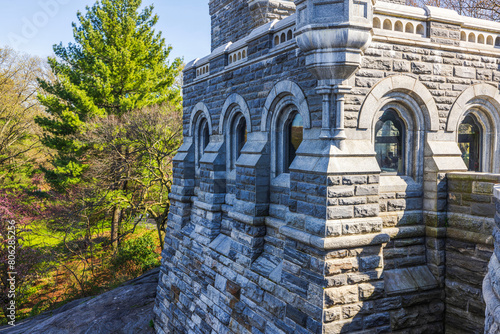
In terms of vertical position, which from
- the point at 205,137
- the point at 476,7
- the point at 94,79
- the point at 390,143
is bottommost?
the point at 390,143

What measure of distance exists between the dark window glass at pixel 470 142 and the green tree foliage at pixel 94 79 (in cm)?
1484

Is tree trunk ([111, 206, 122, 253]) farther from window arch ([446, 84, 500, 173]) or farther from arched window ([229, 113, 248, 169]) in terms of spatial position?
window arch ([446, 84, 500, 173])

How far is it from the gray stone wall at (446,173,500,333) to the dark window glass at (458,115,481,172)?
49.2 inches

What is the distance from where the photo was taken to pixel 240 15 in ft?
38.8

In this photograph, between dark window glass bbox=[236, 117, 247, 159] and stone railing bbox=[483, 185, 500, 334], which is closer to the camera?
stone railing bbox=[483, 185, 500, 334]

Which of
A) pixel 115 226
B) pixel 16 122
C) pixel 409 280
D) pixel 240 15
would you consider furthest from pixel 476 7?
pixel 16 122

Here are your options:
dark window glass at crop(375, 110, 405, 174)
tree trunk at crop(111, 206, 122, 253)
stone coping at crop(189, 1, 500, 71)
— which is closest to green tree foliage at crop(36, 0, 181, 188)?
tree trunk at crop(111, 206, 122, 253)

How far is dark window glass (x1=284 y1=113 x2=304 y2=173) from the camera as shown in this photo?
22.4 ft

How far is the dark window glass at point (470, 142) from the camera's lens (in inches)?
274

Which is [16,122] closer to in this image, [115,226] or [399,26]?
[115,226]

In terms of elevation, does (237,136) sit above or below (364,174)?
above

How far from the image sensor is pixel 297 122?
6.84 metres

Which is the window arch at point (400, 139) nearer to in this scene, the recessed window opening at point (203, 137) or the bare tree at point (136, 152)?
the recessed window opening at point (203, 137)

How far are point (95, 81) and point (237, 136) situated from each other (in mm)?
12039
